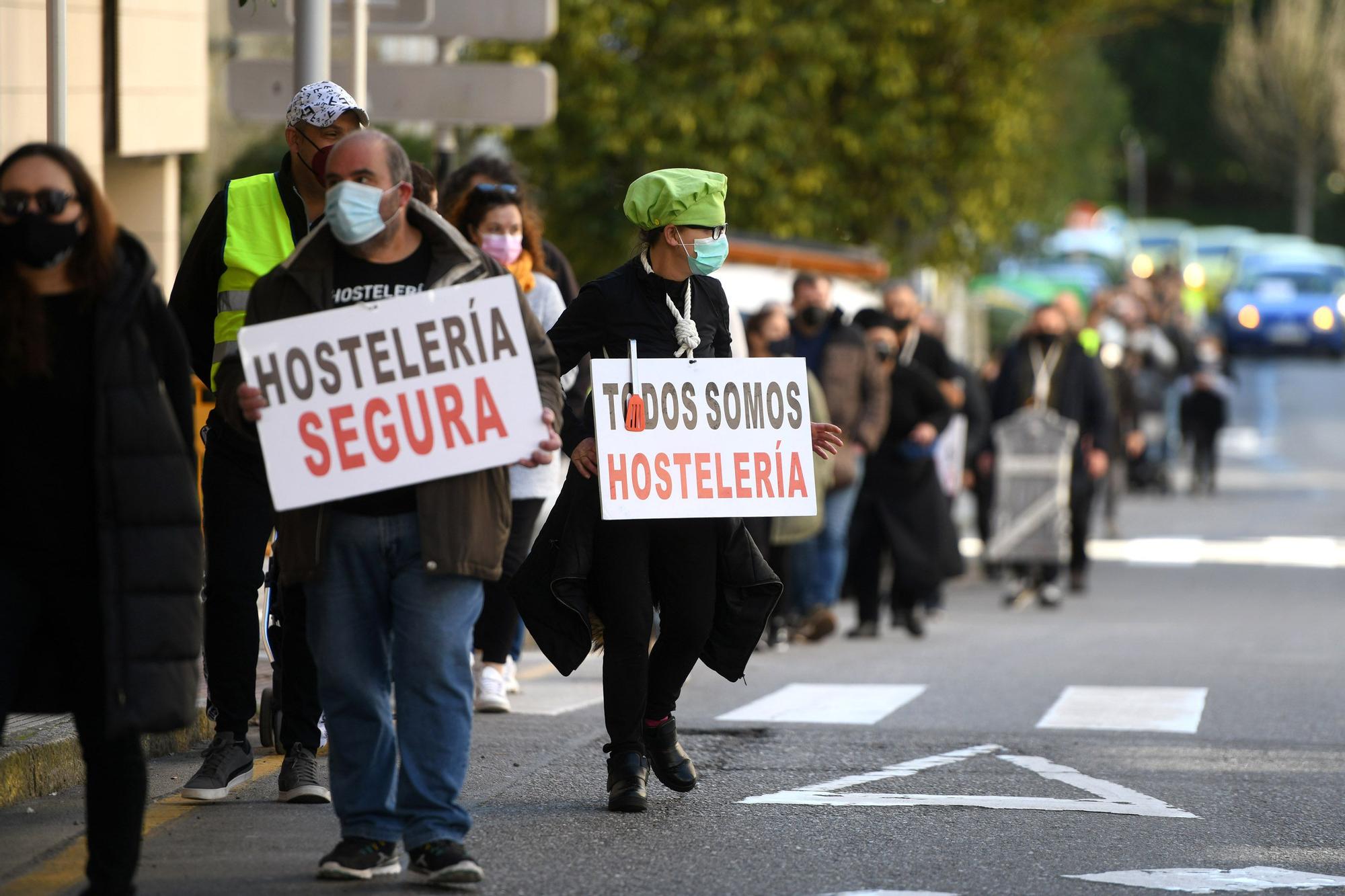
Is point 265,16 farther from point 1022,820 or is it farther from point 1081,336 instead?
point 1081,336

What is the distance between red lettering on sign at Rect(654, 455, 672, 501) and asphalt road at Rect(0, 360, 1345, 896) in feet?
3.11

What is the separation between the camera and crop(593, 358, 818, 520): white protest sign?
22.2ft

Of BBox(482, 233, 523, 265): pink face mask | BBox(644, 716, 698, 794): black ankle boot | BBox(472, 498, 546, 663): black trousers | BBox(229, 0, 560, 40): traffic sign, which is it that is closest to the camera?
BBox(644, 716, 698, 794): black ankle boot

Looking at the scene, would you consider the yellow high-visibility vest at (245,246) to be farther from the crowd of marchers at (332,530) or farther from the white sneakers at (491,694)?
the white sneakers at (491,694)

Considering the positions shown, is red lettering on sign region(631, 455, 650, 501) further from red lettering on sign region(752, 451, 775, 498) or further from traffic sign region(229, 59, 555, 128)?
traffic sign region(229, 59, 555, 128)

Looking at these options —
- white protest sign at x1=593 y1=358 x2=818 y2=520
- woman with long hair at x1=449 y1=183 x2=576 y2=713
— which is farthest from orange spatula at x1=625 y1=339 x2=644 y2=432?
woman with long hair at x1=449 y1=183 x2=576 y2=713

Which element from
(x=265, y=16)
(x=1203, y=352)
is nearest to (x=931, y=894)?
(x=265, y=16)

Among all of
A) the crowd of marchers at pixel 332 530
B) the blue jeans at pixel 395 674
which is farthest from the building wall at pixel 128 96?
the blue jeans at pixel 395 674

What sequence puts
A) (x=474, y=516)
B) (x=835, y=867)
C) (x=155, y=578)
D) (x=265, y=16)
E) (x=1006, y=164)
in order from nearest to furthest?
(x=155, y=578)
(x=474, y=516)
(x=835, y=867)
(x=265, y=16)
(x=1006, y=164)

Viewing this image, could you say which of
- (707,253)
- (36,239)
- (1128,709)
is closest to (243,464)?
(707,253)

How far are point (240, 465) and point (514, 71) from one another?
539 centimetres

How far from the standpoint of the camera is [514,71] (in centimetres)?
1172

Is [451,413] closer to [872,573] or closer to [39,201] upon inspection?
[39,201]

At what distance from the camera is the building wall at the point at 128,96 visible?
457 inches
